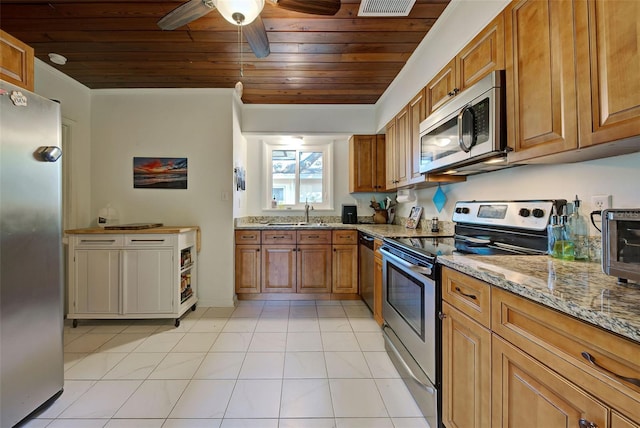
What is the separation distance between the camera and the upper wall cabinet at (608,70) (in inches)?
32.4

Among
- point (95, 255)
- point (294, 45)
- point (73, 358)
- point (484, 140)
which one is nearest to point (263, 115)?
point (294, 45)

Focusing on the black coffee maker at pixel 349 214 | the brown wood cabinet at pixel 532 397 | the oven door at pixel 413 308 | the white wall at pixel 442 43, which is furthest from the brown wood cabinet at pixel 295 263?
the brown wood cabinet at pixel 532 397

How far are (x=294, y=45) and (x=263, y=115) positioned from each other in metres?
1.42

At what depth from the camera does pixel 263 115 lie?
3.57m

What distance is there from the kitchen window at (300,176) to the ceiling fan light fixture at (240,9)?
2547 millimetres

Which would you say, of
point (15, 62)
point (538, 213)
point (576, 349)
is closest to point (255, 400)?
point (576, 349)

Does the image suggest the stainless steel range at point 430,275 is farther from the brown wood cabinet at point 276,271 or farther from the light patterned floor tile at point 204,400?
the brown wood cabinet at point 276,271

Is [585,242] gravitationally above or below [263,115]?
below

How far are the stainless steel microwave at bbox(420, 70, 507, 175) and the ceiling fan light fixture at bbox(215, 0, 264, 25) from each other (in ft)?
4.00

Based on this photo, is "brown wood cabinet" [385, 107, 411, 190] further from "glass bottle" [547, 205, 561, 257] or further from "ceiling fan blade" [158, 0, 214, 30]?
"ceiling fan blade" [158, 0, 214, 30]

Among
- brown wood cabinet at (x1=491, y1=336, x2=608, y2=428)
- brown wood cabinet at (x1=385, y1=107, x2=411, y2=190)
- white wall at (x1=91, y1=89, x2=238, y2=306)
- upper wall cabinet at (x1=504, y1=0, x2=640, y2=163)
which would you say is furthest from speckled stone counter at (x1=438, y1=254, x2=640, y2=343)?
white wall at (x1=91, y1=89, x2=238, y2=306)

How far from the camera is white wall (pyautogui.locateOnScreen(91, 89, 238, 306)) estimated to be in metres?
3.08

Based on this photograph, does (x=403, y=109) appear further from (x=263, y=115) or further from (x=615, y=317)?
(x=615, y=317)

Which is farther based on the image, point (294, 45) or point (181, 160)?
point (181, 160)
